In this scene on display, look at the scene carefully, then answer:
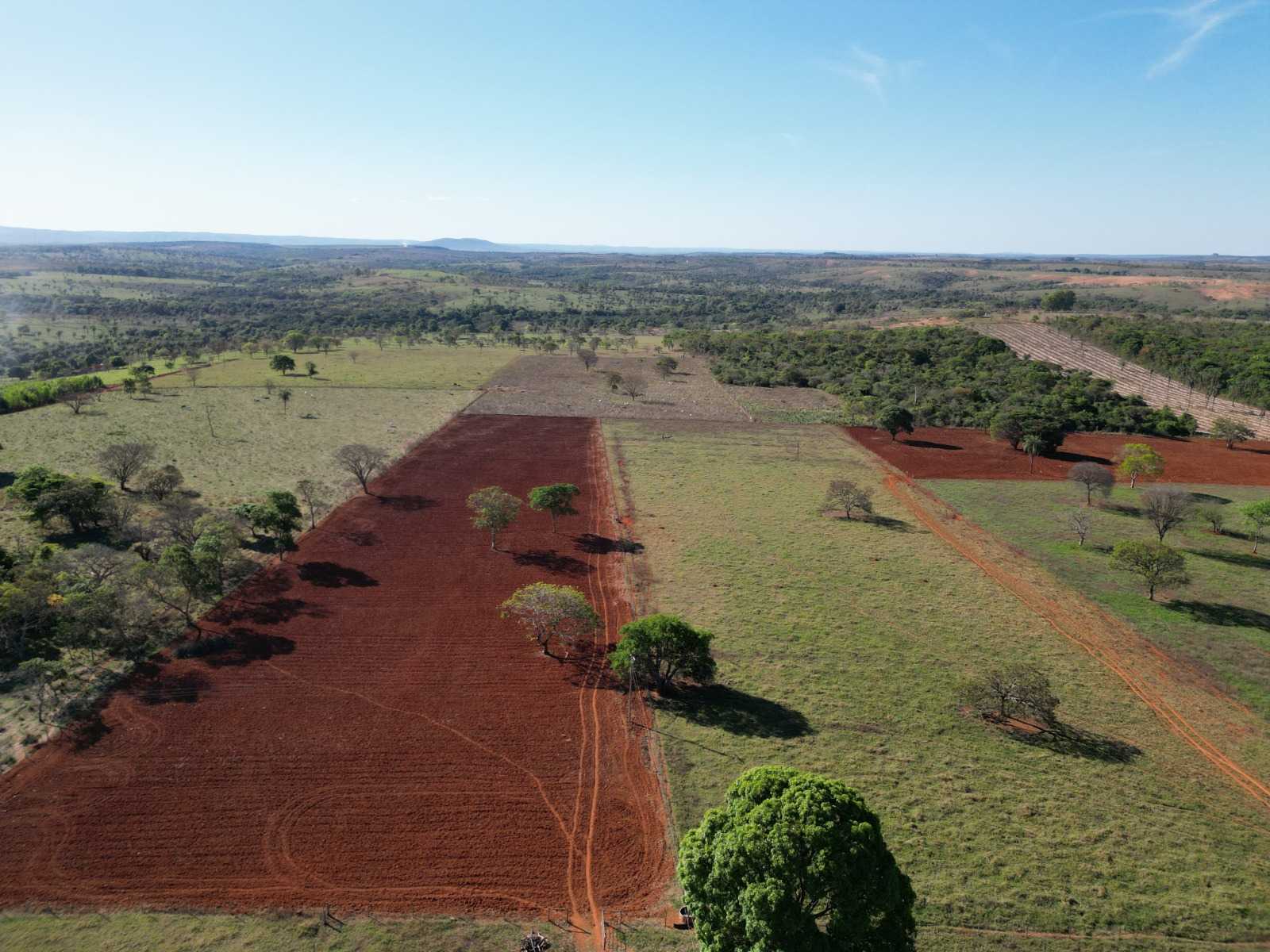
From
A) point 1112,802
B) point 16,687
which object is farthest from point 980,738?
point 16,687

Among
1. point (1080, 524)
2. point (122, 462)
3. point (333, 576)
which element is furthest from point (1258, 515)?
point (122, 462)

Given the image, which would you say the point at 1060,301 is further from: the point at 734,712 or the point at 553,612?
the point at 553,612

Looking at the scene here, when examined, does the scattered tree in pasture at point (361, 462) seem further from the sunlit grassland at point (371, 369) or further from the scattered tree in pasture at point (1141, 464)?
the scattered tree in pasture at point (1141, 464)

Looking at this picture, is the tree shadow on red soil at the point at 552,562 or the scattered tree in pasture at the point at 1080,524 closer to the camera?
the tree shadow on red soil at the point at 552,562

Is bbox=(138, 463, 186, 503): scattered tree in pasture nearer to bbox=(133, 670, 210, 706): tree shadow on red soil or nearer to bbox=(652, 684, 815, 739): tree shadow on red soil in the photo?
bbox=(133, 670, 210, 706): tree shadow on red soil

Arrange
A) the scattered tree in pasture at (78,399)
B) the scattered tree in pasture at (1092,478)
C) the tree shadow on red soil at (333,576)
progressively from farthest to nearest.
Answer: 1. the scattered tree in pasture at (78,399)
2. the scattered tree in pasture at (1092,478)
3. the tree shadow on red soil at (333,576)

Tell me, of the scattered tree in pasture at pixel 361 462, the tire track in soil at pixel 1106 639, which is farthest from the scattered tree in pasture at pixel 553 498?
the tire track in soil at pixel 1106 639
